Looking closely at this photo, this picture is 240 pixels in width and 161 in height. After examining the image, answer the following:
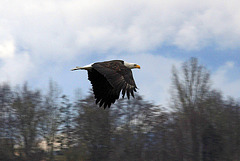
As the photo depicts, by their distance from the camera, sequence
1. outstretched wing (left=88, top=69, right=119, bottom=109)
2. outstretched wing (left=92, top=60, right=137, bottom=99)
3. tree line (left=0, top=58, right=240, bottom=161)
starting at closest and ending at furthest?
outstretched wing (left=92, top=60, right=137, bottom=99)
outstretched wing (left=88, top=69, right=119, bottom=109)
tree line (left=0, top=58, right=240, bottom=161)

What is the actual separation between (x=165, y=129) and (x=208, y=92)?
5962 millimetres

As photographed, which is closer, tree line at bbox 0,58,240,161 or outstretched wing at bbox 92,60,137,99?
outstretched wing at bbox 92,60,137,99

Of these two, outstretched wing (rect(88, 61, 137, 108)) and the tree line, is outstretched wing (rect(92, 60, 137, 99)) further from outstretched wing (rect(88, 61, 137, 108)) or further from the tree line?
the tree line

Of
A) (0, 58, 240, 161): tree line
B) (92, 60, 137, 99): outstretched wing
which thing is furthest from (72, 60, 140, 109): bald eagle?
(0, 58, 240, 161): tree line

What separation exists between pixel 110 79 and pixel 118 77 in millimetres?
262

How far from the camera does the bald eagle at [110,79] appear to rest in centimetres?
1073

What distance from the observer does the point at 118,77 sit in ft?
35.6

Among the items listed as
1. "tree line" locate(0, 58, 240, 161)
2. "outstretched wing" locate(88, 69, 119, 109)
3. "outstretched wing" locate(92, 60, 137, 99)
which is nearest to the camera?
"outstretched wing" locate(92, 60, 137, 99)

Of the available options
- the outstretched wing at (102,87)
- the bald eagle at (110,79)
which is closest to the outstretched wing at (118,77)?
the bald eagle at (110,79)

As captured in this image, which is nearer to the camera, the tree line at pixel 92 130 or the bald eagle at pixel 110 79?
the bald eagle at pixel 110 79

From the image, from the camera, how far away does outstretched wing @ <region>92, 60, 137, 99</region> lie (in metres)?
10.7

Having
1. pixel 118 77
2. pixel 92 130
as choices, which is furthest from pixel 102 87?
pixel 92 130

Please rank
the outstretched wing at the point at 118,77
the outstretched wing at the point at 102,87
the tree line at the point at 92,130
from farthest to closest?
the tree line at the point at 92,130 → the outstretched wing at the point at 102,87 → the outstretched wing at the point at 118,77

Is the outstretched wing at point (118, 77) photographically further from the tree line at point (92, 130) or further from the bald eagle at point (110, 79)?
the tree line at point (92, 130)
